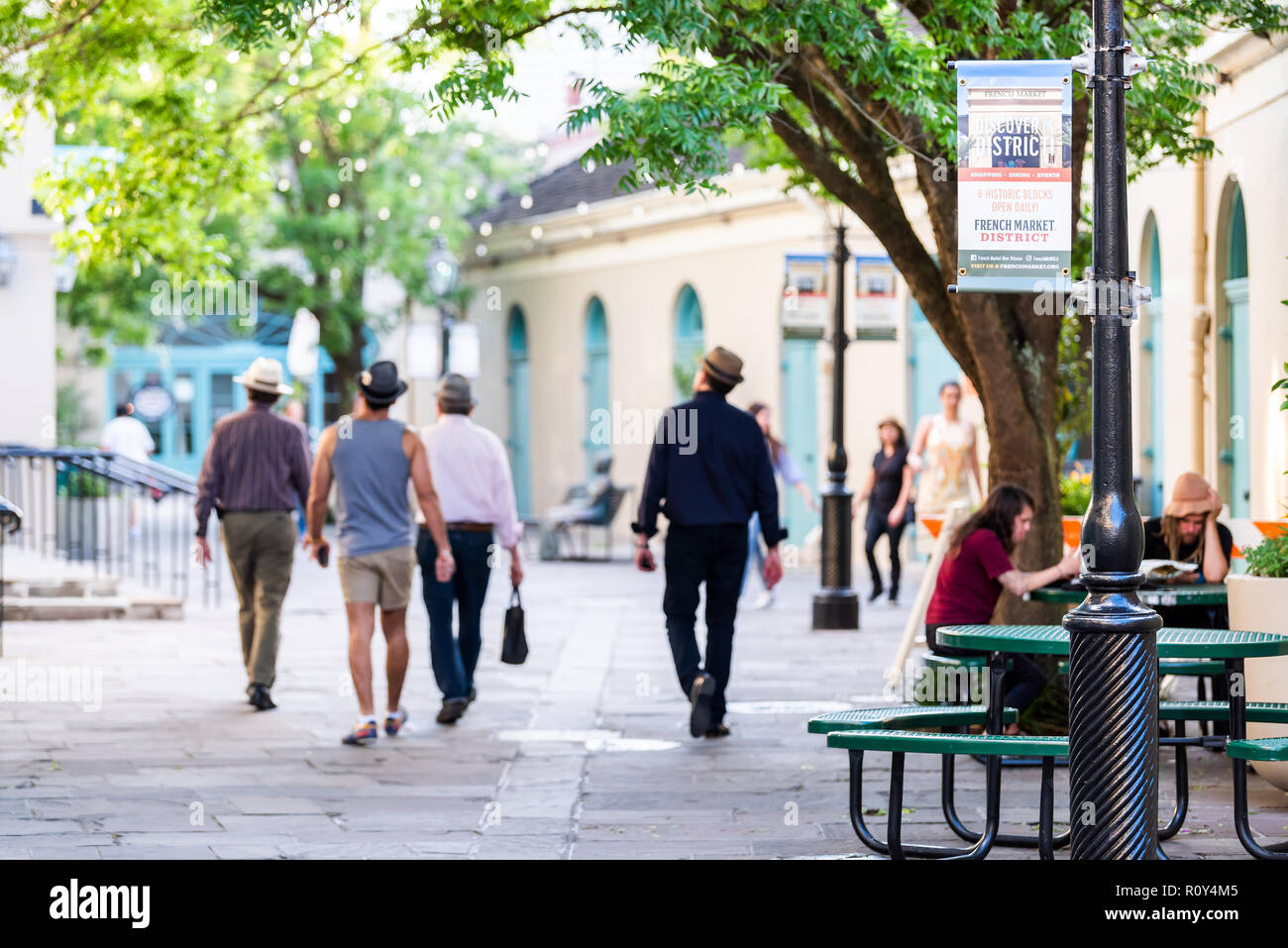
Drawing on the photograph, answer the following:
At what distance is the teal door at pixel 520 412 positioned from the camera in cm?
3173

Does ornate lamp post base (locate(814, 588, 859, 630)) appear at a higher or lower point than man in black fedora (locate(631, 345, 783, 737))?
lower

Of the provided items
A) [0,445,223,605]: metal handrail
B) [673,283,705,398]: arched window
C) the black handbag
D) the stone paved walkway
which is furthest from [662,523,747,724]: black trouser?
[673,283,705,398]: arched window

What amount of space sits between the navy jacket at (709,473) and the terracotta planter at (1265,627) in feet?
8.57

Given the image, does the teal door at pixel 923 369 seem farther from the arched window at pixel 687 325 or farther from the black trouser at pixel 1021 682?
the black trouser at pixel 1021 682

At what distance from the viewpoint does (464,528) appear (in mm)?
10273

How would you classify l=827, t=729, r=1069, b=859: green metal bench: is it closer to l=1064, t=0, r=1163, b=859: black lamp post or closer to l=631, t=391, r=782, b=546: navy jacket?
l=1064, t=0, r=1163, b=859: black lamp post

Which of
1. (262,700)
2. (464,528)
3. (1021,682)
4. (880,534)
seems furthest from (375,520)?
(880,534)

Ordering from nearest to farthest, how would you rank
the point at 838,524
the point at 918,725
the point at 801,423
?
the point at 918,725, the point at 838,524, the point at 801,423

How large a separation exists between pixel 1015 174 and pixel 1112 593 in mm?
1714

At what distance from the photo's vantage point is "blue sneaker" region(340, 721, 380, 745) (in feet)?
31.0

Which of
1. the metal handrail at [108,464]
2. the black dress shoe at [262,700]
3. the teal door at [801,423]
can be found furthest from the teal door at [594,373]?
the black dress shoe at [262,700]

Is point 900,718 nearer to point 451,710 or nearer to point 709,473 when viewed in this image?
point 709,473

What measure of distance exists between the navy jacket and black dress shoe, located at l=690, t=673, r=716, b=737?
79 cm
